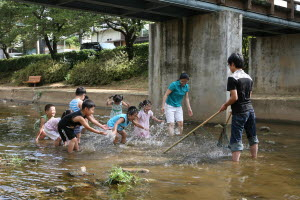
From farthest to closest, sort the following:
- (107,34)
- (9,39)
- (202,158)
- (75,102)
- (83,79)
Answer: (107,34) < (9,39) < (83,79) < (75,102) < (202,158)

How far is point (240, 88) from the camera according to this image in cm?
670

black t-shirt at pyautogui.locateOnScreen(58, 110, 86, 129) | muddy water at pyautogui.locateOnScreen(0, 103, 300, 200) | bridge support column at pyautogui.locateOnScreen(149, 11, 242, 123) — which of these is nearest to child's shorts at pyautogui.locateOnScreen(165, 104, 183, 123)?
muddy water at pyautogui.locateOnScreen(0, 103, 300, 200)

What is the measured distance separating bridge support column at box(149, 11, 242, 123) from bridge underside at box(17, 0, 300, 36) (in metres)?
0.46

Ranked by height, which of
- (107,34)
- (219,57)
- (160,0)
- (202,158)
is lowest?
(202,158)

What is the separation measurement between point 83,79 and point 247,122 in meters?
21.2

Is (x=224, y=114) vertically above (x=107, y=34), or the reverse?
(x=107, y=34)

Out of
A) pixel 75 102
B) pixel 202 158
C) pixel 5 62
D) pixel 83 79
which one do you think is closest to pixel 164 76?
pixel 75 102

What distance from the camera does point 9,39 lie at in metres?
32.7

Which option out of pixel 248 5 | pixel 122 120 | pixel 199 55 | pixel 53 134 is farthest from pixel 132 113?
pixel 248 5

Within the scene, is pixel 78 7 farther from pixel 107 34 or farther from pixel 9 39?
pixel 107 34

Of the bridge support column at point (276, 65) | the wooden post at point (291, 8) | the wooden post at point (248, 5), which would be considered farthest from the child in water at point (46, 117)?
the bridge support column at point (276, 65)

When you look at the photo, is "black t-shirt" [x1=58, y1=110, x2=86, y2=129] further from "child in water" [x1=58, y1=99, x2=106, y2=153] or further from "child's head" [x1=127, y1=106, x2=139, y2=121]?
"child's head" [x1=127, y1=106, x2=139, y2=121]

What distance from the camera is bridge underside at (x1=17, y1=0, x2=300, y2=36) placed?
12875 mm

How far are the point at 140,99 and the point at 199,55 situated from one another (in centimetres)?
479
